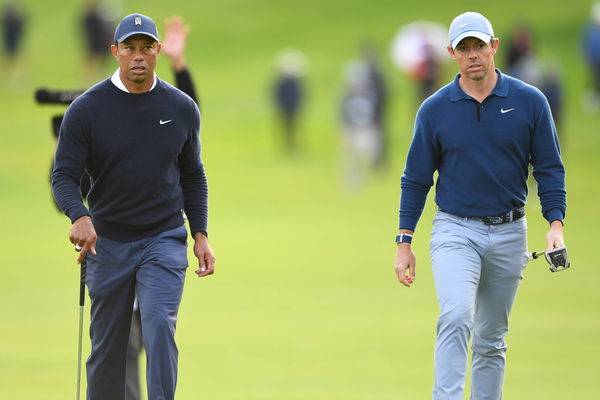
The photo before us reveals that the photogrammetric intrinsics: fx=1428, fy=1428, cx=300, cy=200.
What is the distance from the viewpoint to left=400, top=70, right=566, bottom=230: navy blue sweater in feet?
26.3

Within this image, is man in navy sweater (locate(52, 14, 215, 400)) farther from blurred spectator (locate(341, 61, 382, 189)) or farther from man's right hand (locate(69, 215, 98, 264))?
blurred spectator (locate(341, 61, 382, 189))

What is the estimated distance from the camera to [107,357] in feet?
26.8

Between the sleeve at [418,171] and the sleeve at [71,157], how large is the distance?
1.84 m

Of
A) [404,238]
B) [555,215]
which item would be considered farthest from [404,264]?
[555,215]

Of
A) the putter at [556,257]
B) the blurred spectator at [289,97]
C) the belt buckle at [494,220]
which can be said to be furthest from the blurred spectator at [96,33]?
the putter at [556,257]

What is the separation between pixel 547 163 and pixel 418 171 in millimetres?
736

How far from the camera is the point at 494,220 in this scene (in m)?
8.07

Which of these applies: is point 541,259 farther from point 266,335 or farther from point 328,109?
point 328,109

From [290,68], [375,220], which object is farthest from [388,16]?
[375,220]

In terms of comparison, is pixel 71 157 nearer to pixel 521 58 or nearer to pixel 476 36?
pixel 476 36

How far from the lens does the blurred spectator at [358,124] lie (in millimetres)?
30172

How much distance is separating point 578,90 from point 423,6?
480 inches

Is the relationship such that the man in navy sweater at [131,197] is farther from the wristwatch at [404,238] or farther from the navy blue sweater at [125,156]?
the wristwatch at [404,238]

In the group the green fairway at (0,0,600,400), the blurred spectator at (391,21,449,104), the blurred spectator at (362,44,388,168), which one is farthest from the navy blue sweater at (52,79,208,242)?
the blurred spectator at (391,21,449,104)
